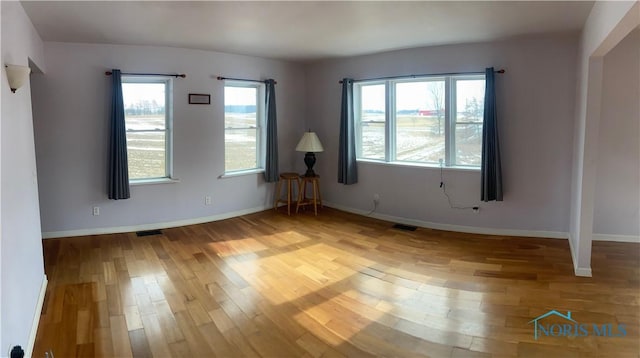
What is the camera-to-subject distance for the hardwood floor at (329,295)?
8.45 ft

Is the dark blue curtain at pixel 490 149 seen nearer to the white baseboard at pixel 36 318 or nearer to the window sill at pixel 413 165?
the window sill at pixel 413 165

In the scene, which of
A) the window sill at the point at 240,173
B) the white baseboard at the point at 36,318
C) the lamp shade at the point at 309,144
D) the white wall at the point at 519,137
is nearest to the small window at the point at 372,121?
the white wall at the point at 519,137

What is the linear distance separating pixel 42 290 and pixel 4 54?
73.0 inches

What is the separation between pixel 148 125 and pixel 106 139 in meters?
0.54

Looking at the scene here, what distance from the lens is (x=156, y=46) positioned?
5117 mm

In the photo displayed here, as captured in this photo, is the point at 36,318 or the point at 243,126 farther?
the point at 243,126

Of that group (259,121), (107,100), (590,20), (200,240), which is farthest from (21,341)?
(590,20)

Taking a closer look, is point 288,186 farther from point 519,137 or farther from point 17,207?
point 17,207

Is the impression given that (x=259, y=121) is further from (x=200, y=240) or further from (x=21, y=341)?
(x=21, y=341)

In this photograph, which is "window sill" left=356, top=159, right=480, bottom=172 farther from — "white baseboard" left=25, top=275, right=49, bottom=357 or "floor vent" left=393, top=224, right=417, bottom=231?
"white baseboard" left=25, top=275, right=49, bottom=357

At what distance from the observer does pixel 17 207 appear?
261cm

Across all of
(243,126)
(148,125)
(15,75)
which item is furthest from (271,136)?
(15,75)

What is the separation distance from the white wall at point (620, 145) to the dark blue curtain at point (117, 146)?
5.51m

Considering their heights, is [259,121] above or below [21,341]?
above
